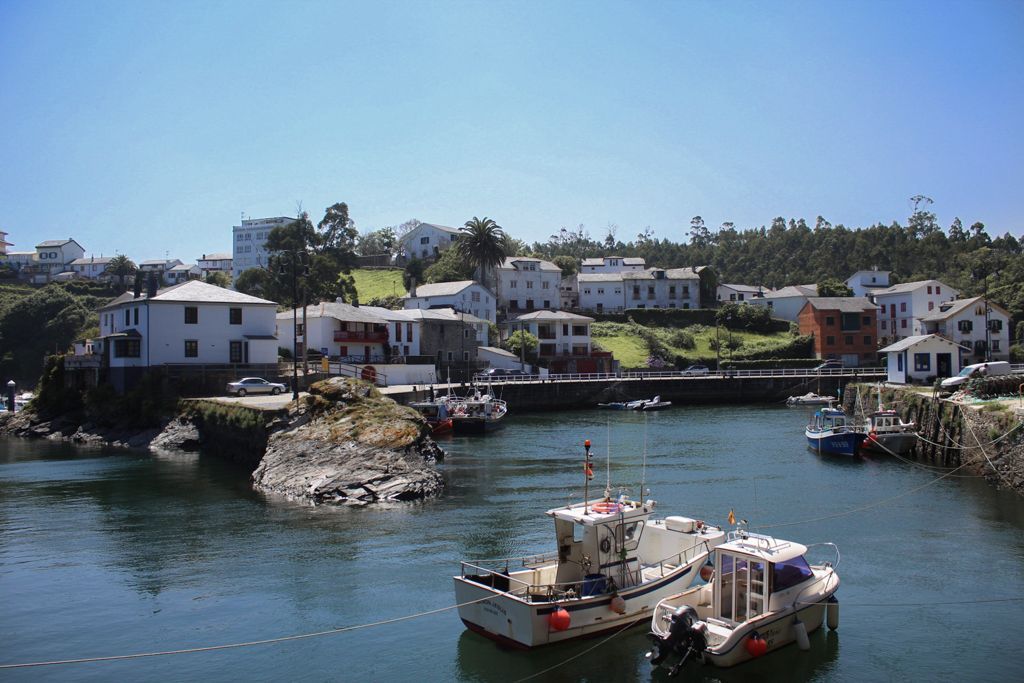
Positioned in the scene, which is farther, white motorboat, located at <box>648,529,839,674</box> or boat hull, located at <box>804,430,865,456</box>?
boat hull, located at <box>804,430,865,456</box>

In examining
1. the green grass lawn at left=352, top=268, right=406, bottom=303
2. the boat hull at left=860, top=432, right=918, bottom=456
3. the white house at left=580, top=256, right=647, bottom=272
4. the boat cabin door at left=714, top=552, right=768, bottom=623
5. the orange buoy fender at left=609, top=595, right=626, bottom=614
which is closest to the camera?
the boat cabin door at left=714, top=552, right=768, bottom=623

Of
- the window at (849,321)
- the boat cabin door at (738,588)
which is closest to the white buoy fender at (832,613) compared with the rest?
the boat cabin door at (738,588)

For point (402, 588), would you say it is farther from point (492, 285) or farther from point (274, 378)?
point (492, 285)

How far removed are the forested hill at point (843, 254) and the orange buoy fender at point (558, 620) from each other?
11582cm

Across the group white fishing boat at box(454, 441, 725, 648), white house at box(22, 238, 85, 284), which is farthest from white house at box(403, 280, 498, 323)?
white house at box(22, 238, 85, 284)

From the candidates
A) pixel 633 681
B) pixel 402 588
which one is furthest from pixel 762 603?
pixel 402 588

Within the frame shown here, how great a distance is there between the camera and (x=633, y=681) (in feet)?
52.1

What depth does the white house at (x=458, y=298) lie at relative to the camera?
94.8 metres

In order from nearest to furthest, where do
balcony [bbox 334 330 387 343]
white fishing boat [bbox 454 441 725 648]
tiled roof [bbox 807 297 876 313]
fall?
white fishing boat [bbox 454 441 725 648] → balcony [bbox 334 330 387 343] → tiled roof [bbox 807 297 876 313]

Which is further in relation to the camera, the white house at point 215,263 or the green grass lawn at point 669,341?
the white house at point 215,263

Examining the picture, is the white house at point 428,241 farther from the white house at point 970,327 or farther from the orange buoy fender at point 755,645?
the orange buoy fender at point 755,645

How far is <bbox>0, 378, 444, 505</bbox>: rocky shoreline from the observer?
32219mm

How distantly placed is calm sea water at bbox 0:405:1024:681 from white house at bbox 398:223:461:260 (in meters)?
86.8

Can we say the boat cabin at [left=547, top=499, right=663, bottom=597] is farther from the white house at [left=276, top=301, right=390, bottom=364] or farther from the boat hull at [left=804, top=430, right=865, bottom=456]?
the white house at [left=276, top=301, right=390, bottom=364]
